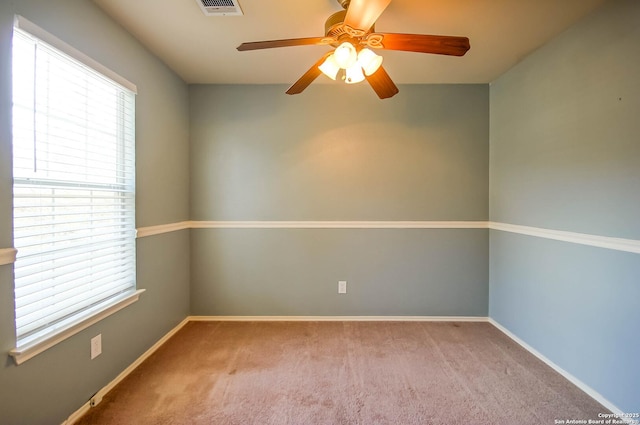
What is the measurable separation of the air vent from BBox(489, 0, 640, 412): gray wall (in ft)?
7.26

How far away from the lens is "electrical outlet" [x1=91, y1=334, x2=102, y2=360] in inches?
67.3

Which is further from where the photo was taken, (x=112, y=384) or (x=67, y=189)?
(x=112, y=384)

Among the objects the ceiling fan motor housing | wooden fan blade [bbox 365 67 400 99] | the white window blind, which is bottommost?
the white window blind

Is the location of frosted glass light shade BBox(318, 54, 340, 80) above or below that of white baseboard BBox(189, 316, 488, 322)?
above

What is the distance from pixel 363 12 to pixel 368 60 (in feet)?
0.98

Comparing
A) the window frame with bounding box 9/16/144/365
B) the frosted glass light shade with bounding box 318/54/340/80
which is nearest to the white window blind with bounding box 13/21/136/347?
the window frame with bounding box 9/16/144/365

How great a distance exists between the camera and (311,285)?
9.57 feet

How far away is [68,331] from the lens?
1.53 m

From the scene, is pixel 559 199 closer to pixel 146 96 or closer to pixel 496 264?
pixel 496 264

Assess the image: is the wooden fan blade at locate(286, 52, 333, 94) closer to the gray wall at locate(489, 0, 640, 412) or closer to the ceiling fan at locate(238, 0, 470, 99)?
the ceiling fan at locate(238, 0, 470, 99)

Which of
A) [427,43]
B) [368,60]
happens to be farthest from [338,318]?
[427,43]

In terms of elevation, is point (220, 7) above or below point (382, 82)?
above

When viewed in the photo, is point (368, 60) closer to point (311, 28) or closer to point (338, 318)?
point (311, 28)

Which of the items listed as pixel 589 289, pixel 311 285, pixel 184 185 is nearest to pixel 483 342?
pixel 589 289
